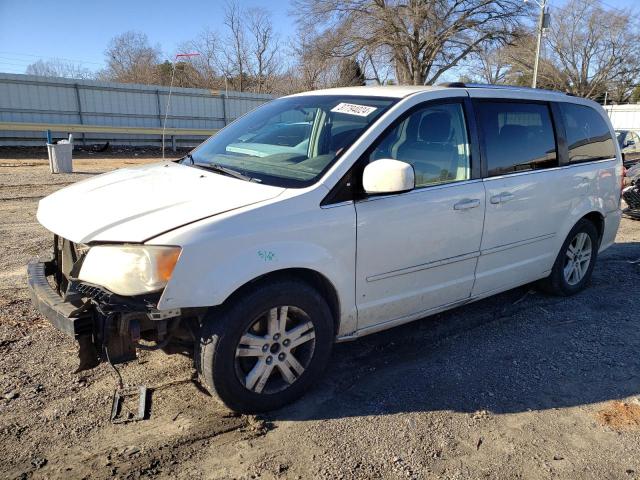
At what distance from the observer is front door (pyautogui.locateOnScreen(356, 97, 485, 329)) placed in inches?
132

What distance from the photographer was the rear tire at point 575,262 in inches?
Answer: 196

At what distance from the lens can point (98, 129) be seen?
2047cm

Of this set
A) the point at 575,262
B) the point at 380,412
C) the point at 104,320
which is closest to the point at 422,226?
the point at 380,412

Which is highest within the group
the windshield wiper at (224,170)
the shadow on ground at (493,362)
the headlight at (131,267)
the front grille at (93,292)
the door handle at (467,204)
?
the windshield wiper at (224,170)

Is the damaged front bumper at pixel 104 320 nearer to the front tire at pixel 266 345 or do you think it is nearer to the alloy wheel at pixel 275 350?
the front tire at pixel 266 345

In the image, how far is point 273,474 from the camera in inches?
106

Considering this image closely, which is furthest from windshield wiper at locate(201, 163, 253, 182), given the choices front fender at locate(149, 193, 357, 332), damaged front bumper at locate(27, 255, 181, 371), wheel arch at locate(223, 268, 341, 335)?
damaged front bumper at locate(27, 255, 181, 371)

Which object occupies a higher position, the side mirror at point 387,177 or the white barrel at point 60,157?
the side mirror at point 387,177

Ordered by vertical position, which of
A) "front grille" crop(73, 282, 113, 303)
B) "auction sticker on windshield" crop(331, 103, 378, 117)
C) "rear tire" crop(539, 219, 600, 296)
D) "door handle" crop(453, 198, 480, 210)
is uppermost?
"auction sticker on windshield" crop(331, 103, 378, 117)

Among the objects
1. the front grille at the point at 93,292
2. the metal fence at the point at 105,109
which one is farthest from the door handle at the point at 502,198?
the metal fence at the point at 105,109

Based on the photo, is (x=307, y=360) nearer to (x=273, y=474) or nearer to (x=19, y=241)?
(x=273, y=474)

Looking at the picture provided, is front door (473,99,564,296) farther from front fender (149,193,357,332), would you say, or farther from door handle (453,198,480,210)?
front fender (149,193,357,332)

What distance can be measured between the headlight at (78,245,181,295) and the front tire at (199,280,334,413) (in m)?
0.39

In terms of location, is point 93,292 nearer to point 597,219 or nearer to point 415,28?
point 597,219
